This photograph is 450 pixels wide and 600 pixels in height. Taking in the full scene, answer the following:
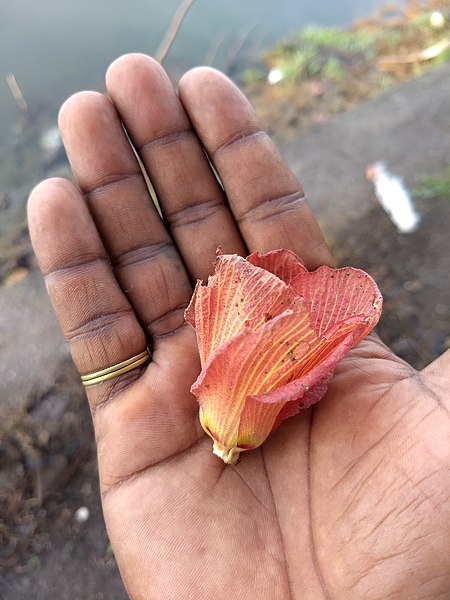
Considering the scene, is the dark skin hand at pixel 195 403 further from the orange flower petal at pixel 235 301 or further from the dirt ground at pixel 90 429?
the dirt ground at pixel 90 429

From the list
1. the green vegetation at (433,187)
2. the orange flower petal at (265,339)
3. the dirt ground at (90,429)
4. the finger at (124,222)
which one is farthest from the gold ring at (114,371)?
the green vegetation at (433,187)

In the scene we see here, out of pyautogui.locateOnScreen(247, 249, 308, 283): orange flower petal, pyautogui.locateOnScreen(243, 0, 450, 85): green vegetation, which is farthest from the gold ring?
pyautogui.locateOnScreen(243, 0, 450, 85): green vegetation

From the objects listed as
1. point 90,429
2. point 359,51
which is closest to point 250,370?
point 90,429

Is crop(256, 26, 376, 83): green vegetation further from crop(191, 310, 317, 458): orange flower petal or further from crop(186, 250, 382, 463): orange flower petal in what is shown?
crop(191, 310, 317, 458): orange flower petal

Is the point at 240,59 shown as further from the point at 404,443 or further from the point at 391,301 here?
the point at 404,443

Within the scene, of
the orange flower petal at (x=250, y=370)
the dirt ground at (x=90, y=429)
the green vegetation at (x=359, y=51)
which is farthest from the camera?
the green vegetation at (x=359, y=51)

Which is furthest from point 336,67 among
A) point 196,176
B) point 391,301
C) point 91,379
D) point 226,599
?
point 226,599

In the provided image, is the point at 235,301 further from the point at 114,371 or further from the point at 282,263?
the point at 114,371
